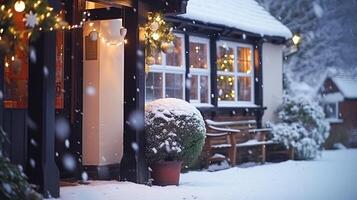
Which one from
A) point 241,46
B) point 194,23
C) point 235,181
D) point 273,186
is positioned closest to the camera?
point 273,186

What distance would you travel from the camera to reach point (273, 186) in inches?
459

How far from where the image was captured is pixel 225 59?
17.0 metres

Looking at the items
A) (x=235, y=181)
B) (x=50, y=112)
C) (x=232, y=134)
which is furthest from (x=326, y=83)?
(x=50, y=112)

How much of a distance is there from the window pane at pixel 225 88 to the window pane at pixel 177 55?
1.93m

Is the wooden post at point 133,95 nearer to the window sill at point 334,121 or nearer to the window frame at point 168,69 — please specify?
the window frame at point 168,69

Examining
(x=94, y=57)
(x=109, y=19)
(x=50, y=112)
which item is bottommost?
(x=50, y=112)

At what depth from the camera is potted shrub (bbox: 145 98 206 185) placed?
1086 cm

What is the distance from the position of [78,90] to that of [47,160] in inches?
122

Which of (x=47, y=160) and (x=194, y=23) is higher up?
(x=194, y=23)

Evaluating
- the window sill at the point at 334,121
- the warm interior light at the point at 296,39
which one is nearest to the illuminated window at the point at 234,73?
the warm interior light at the point at 296,39

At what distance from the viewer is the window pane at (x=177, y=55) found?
1485 centimetres

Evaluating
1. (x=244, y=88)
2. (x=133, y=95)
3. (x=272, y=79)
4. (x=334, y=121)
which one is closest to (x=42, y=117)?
(x=133, y=95)

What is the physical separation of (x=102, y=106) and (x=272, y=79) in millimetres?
8896

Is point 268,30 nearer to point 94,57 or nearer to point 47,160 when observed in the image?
point 94,57
